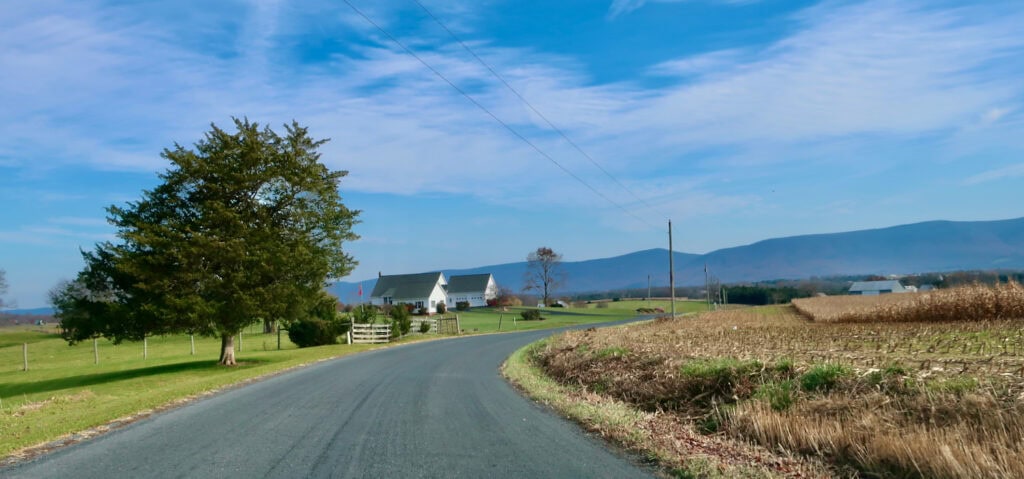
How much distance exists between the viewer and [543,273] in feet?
478

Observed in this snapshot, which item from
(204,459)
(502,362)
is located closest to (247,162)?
(502,362)

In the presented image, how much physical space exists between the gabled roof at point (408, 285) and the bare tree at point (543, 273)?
1832cm

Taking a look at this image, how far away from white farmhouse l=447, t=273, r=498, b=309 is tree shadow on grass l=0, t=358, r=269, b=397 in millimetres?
110391

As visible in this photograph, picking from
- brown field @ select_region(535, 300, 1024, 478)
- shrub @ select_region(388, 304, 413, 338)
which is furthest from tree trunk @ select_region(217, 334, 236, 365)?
brown field @ select_region(535, 300, 1024, 478)

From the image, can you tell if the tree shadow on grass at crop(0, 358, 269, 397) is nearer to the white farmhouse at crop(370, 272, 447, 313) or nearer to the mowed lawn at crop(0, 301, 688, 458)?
the mowed lawn at crop(0, 301, 688, 458)

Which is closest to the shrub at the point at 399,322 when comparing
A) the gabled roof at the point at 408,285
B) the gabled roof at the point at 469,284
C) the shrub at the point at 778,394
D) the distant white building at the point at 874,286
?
the shrub at the point at 778,394

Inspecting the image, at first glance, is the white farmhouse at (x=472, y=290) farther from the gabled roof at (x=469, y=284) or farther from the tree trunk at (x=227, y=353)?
the tree trunk at (x=227, y=353)

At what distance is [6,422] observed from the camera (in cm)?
1372

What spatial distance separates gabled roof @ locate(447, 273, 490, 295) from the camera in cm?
14738

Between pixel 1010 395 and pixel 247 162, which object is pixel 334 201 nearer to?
pixel 247 162

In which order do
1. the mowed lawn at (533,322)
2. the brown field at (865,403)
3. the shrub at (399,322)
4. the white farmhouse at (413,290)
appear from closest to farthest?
1. the brown field at (865,403)
2. the shrub at (399,322)
3. the mowed lawn at (533,322)
4. the white farmhouse at (413,290)

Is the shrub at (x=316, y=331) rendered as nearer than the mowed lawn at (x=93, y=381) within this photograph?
No

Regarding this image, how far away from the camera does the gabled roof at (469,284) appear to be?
147 m

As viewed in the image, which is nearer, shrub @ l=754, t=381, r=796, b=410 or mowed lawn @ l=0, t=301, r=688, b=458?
shrub @ l=754, t=381, r=796, b=410
